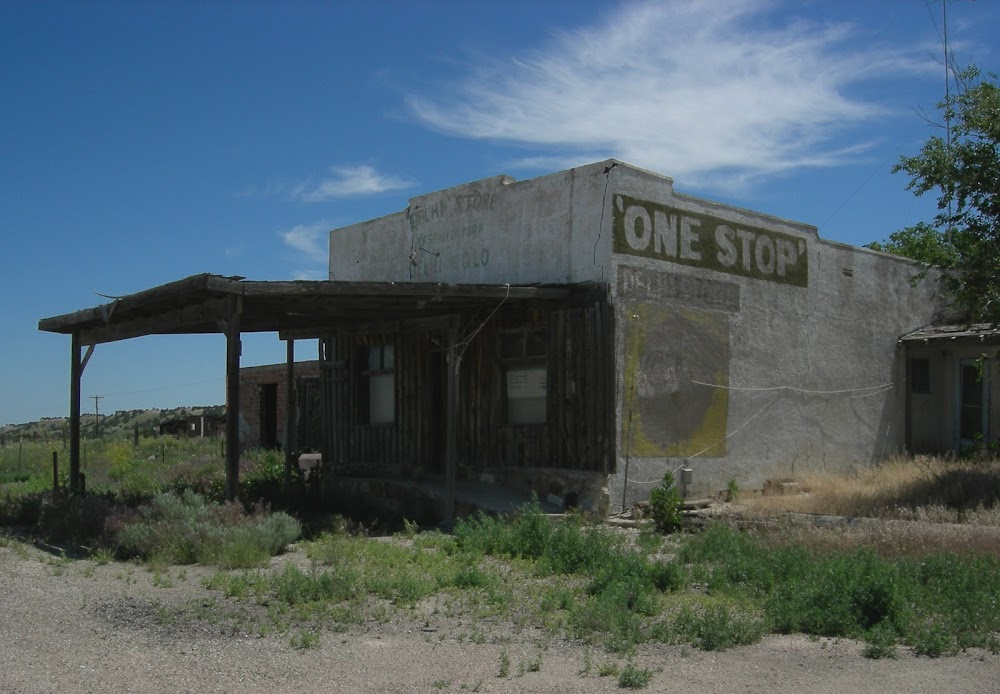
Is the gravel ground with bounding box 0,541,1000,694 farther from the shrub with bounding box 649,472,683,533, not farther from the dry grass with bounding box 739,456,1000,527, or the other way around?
the shrub with bounding box 649,472,683,533

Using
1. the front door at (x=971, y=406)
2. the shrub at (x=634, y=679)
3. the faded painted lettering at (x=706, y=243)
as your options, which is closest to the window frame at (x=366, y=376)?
the faded painted lettering at (x=706, y=243)

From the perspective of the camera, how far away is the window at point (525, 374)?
15.0 m

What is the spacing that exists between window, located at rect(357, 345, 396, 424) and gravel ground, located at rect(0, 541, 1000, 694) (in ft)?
31.3

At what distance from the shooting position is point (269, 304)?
43.7ft

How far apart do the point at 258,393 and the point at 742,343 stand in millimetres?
16324

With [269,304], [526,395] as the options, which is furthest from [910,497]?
[269,304]

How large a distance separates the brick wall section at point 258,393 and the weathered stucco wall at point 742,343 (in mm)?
13392

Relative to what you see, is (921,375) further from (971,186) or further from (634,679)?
(634,679)

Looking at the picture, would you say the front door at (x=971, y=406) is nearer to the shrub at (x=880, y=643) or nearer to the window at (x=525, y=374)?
the window at (x=525, y=374)

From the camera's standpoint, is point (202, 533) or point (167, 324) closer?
point (202, 533)

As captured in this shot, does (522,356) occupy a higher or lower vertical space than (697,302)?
lower

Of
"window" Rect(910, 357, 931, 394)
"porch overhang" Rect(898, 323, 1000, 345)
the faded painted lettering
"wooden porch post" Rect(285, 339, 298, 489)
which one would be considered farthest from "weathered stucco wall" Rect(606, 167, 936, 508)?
"wooden porch post" Rect(285, 339, 298, 489)

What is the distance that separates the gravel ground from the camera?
6117 mm

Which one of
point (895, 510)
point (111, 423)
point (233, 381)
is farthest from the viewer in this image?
point (111, 423)
